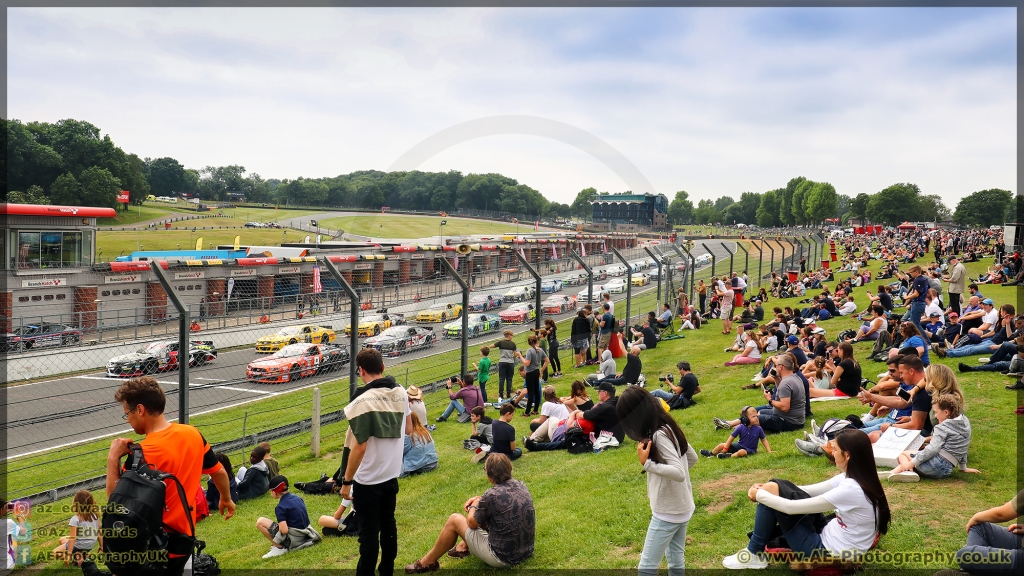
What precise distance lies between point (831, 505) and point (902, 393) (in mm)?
5117

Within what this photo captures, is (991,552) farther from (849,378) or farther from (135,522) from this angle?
(849,378)

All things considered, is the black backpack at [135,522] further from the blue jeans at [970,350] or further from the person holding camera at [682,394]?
the blue jeans at [970,350]

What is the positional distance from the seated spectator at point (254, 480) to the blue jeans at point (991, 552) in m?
8.17

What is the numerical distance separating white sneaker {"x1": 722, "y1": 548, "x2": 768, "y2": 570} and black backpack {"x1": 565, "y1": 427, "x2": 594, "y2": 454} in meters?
4.41

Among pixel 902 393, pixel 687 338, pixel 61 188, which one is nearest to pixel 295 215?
pixel 61 188

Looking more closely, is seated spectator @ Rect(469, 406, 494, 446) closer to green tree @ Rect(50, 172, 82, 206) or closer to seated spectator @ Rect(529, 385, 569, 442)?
seated spectator @ Rect(529, 385, 569, 442)

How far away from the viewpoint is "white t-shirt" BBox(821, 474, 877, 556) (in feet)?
16.0

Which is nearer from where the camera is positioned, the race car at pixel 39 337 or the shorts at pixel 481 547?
the shorts at pixel 481 547

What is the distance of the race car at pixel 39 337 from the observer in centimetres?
854

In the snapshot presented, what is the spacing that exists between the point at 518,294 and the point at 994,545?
1445 centimetres

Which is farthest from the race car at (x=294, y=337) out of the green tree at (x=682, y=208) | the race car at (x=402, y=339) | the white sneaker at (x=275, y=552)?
the green tree at (x=682, y=208)

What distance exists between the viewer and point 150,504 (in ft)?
13.6

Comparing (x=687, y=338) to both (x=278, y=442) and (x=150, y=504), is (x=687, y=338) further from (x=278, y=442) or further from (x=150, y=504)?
(x=150, y=504)

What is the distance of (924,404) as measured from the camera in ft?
24.7
